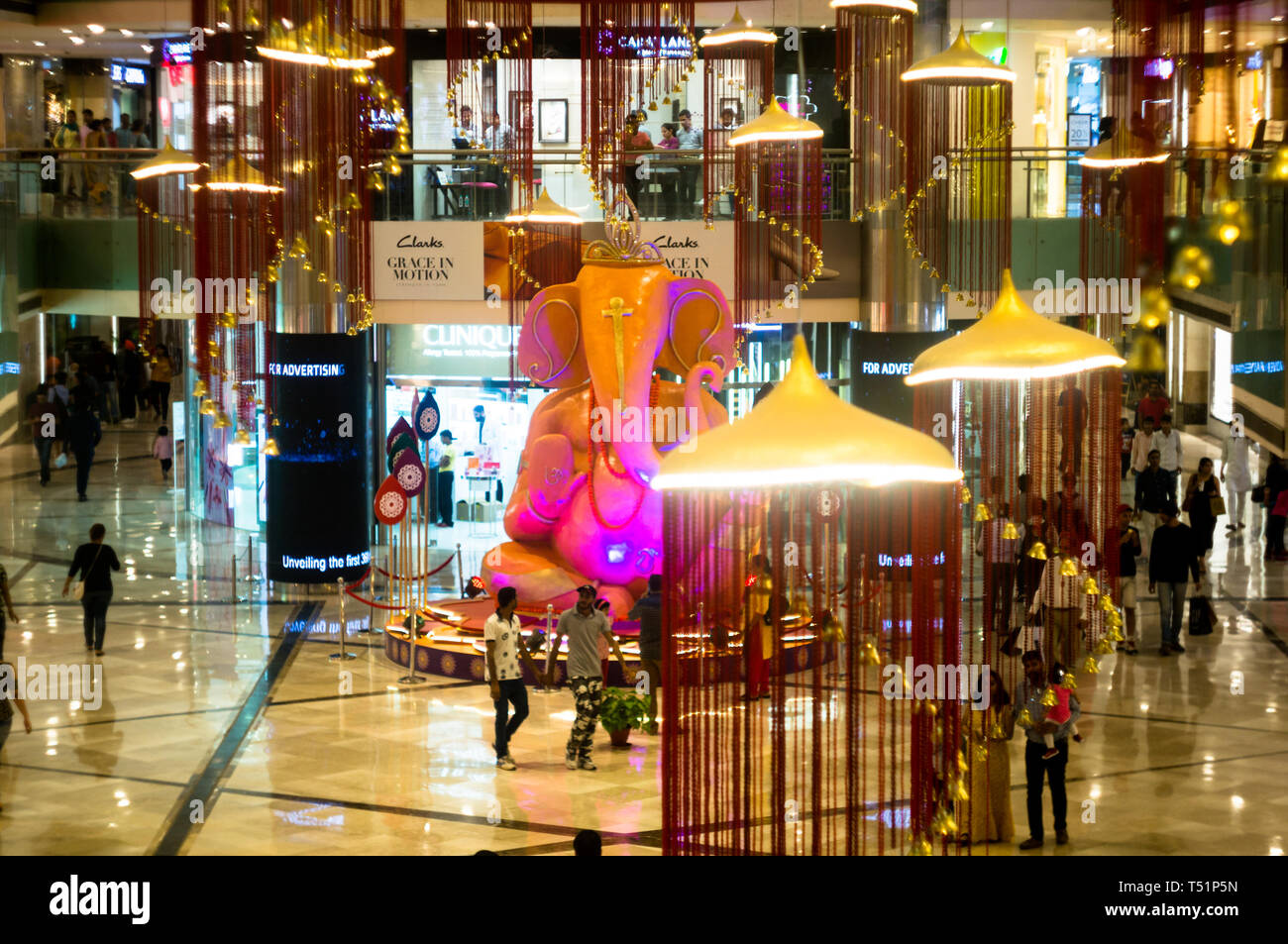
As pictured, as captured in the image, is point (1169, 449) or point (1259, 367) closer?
point (1169, 449)

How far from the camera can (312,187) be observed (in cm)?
1284

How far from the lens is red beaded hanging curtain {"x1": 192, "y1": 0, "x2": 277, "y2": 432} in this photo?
11344mm

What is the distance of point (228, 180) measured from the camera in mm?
12133

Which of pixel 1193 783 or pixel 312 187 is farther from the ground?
pixel 312 187

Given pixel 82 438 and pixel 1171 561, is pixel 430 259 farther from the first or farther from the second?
pixel 1171 561

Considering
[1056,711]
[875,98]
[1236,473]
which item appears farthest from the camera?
[1236,473]

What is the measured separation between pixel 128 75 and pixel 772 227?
56.7 ft

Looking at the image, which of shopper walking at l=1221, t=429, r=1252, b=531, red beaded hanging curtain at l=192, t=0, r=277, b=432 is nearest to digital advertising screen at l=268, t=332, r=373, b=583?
red beaded hanging curtain at l=192, t=0, r=277, b=432

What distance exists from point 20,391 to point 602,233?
38.1ft

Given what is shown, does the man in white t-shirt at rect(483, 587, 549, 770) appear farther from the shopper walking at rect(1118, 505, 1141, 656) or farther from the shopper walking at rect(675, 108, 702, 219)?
the shopper walking at rect(675, 108, 702, 219)
